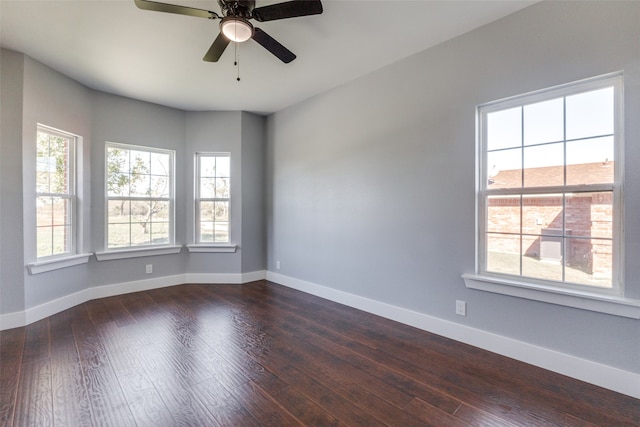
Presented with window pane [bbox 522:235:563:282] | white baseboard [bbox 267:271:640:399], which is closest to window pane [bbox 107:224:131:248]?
white baseboard [bbox 267:271:640:399]

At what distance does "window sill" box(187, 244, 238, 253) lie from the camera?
4.44 metres

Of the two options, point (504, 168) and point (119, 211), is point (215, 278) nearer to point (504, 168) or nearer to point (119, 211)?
point (119, 211)

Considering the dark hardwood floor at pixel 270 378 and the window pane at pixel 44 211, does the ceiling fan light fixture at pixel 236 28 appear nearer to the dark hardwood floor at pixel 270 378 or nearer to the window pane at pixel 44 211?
the dark hardwood floor at pixel 270 378

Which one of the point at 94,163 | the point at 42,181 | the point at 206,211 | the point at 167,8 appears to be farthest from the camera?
the point at 206,211

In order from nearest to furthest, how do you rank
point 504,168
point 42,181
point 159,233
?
point 504,168 < point 42,181 < point 159,233

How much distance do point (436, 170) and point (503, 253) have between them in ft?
3.05

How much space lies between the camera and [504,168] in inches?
93.3

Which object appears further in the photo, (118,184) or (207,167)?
(207,167)

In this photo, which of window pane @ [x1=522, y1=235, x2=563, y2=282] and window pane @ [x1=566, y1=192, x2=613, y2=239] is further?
window pane @ [x1=522, y1=235, x2=563, y2=282]

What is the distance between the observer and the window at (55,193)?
3.11 meters

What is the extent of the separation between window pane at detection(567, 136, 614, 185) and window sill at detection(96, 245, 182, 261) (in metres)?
4.79

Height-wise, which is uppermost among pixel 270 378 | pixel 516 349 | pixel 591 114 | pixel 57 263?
pixel 591 114

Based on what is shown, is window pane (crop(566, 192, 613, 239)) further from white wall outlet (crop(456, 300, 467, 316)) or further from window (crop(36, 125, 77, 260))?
window (crop(36, 125, 77, 260))

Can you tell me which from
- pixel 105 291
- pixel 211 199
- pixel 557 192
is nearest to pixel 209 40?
pixel 211 199
